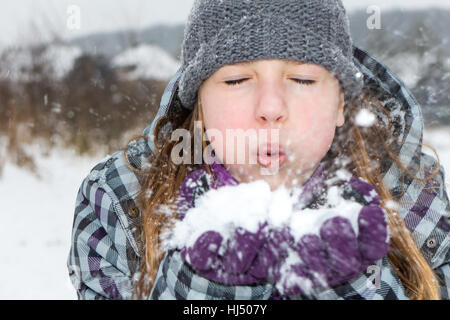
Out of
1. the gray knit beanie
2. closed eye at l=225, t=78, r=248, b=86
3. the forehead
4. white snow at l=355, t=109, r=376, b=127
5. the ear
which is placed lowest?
white snow at l=355, t=109, r=376, b=127

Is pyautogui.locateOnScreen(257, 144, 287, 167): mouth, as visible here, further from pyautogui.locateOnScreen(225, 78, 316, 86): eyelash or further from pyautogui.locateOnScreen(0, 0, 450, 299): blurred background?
pyautogui.locateOnScreen(0, 0, 450, 299): blurred background

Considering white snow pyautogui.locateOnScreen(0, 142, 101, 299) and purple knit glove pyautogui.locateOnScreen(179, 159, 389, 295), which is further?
white snow pyautogui.locateOnScreen(0, 142, 101, 299)

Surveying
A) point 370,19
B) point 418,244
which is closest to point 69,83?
point 370,19

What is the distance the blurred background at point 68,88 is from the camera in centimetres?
217

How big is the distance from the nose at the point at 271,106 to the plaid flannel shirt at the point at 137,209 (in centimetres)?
42

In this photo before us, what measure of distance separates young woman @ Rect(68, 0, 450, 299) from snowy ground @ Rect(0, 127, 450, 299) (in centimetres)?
100

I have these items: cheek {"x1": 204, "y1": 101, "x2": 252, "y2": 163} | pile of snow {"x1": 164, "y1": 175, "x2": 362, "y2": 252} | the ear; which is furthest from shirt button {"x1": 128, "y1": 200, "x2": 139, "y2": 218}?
the ear

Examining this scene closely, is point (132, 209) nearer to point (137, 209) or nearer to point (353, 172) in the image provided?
point (137, 209)

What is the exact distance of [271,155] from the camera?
996 millimetres

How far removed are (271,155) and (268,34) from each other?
281 mm

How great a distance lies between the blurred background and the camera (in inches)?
85.6

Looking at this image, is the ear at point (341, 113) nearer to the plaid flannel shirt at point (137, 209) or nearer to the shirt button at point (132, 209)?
the plaid flannel shirt at point (137, 209)
